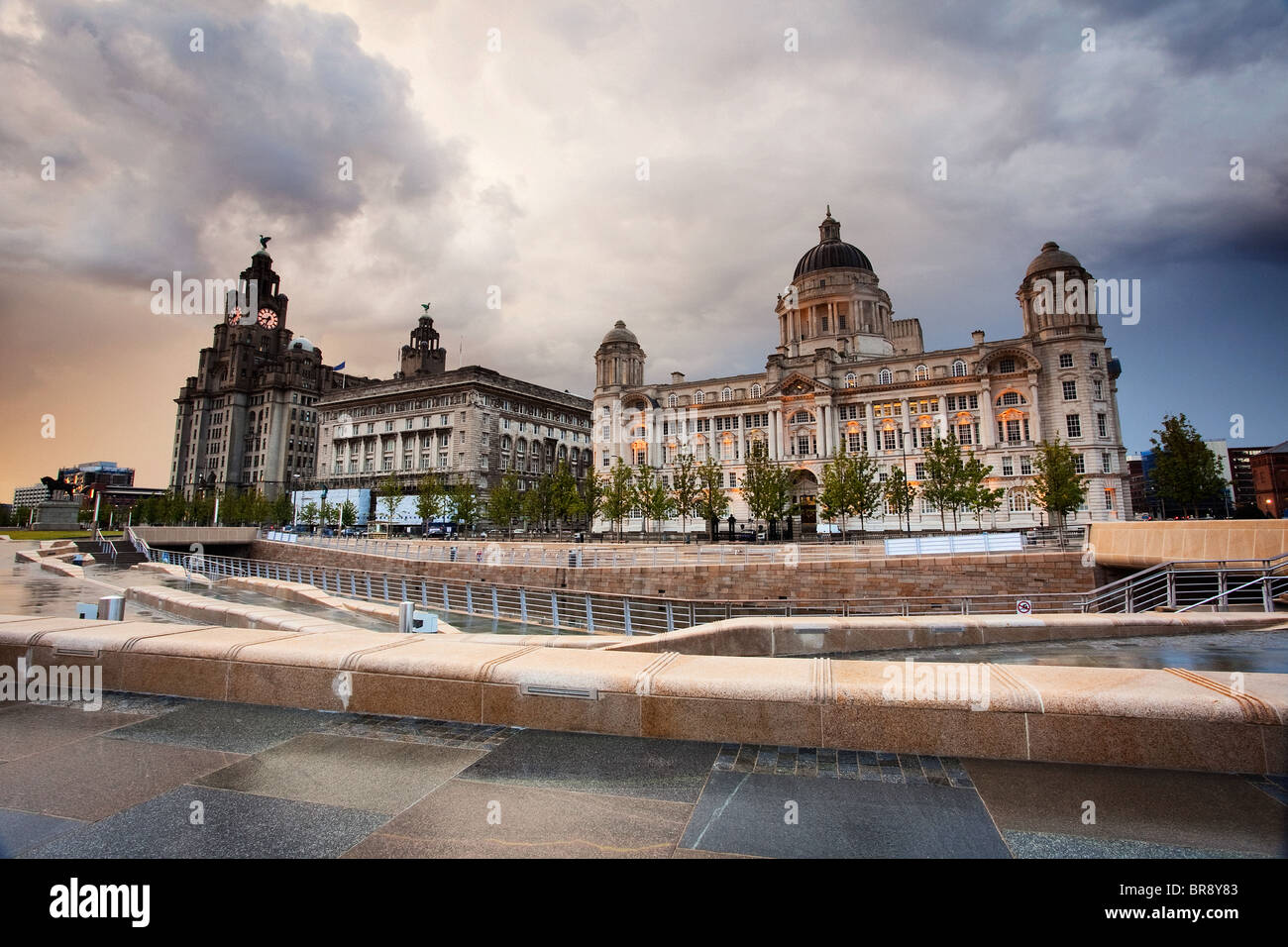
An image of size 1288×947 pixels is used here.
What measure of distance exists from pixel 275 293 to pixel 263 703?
165m

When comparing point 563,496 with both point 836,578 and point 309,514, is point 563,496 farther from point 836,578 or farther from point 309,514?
point 309,514

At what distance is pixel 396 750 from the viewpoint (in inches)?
185

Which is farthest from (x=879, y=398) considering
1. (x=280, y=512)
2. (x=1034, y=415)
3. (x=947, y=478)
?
(x=280, y=512)

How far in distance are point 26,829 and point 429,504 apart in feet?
242

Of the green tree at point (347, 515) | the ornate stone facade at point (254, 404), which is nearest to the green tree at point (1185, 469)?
the green tree at point (347, 515)

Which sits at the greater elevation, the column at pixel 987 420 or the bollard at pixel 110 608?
the column at pixel 987 420

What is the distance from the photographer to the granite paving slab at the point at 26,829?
3.13m

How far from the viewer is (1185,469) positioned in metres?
45.3

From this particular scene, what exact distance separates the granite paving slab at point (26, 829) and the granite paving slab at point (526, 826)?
5.64 ft

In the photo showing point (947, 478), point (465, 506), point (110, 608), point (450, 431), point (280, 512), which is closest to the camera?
point (110, 608)

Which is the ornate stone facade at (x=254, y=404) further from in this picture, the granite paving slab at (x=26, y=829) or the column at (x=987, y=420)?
the granite paving slab at (x=26, y=829)
